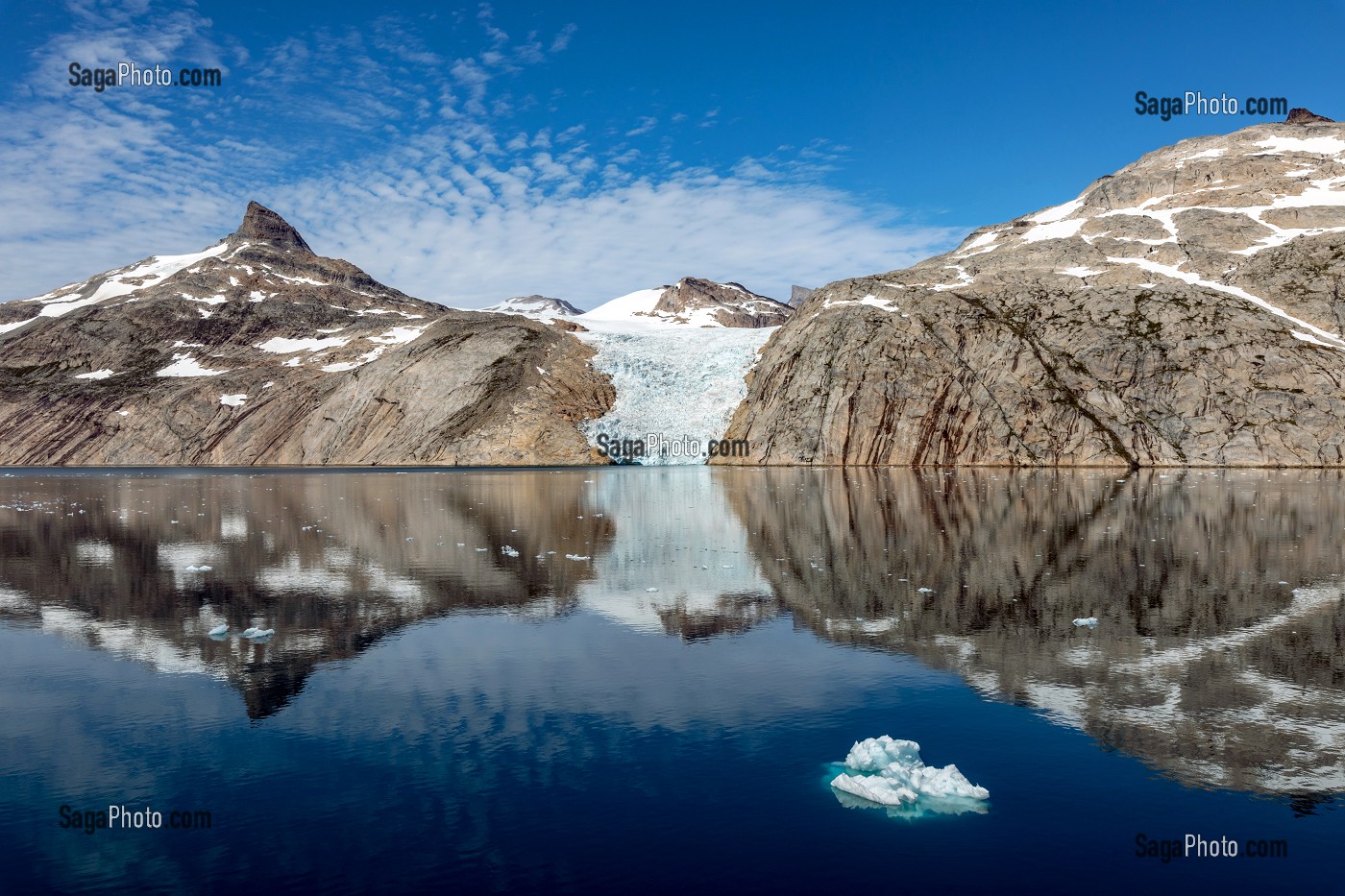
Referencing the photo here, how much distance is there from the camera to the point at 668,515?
4325 cm

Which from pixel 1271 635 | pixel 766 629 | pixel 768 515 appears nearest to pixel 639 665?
pixel 766 629

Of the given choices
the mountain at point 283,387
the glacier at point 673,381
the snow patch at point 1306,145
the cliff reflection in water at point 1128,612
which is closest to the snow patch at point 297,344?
the mountain at point 283,387

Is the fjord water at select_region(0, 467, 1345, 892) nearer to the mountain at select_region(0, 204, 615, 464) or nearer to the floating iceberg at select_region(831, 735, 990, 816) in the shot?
the floating iceberg at select_region(831, 735, 990, 816)

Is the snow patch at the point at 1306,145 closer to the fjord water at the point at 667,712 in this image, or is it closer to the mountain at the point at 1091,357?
the mountain at the point at 1091,357

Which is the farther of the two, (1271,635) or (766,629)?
(766,629)

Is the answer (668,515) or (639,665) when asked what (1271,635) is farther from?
(668,515)

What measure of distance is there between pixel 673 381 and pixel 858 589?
346 ft

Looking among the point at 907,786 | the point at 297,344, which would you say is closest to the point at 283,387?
the point at 297,344

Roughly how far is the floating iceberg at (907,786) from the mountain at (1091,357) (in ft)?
304

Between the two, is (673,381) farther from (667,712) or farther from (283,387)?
(667,712)

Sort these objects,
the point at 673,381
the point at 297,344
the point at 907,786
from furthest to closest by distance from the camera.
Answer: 1. the point at 297,344
2. the point at 673,381
3. the point at 907,786

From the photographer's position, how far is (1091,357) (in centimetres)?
10200

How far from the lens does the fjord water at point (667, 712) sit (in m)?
9.22

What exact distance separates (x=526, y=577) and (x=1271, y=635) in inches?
705
